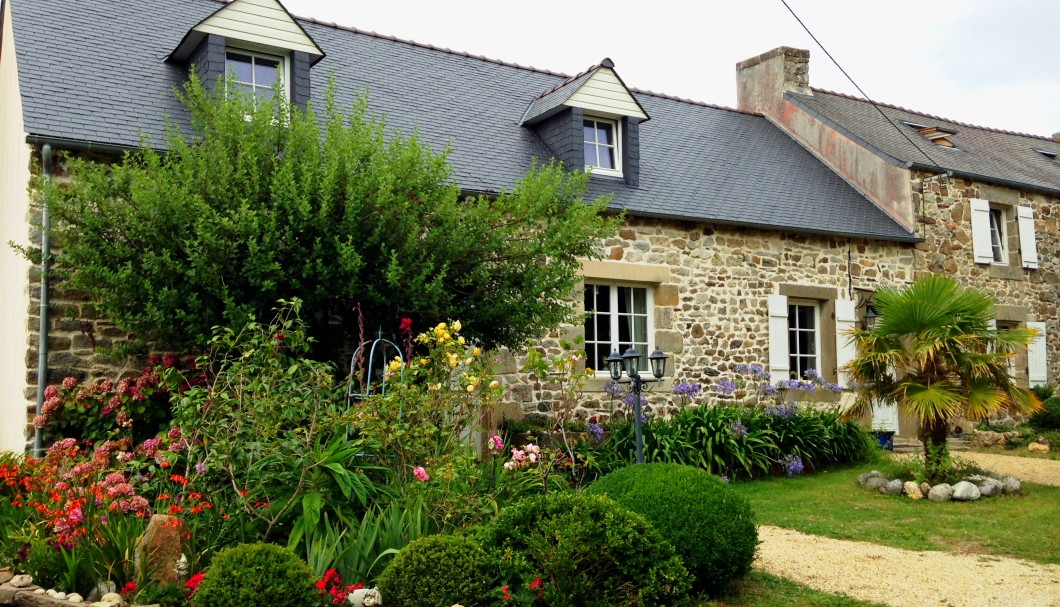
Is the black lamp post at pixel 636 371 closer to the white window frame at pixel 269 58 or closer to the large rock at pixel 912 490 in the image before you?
the large rock at pixel 912 490

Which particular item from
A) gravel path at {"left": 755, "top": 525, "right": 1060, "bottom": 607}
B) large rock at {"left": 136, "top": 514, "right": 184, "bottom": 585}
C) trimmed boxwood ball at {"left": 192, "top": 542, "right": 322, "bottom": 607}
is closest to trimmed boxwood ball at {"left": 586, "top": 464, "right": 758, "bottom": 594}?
gravel path at {"left": 755, "top": 525, "right": 1060, "bottom": 607}

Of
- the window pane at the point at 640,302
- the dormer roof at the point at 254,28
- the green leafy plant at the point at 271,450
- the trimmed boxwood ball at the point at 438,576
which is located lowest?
the trimmed boxwood ball at the point at 438,576

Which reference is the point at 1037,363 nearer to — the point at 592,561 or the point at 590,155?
the point at 590,155

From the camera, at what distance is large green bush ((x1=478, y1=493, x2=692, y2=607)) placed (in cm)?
471

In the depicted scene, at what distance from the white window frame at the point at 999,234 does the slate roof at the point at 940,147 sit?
21.0 inches

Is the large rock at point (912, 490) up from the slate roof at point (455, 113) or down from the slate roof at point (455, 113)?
down

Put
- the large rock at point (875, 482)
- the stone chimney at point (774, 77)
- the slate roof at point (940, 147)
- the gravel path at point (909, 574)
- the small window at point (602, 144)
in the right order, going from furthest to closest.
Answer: the stone chimney at point (774, 77), the slate roof at point (940, 147), the small window at point (602, 144), the large rock at point (875, 482), the gravel path at point (909, 574)

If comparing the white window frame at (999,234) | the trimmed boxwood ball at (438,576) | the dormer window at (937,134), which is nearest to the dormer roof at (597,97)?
the dormer window at (937,134)

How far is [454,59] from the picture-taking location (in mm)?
13578

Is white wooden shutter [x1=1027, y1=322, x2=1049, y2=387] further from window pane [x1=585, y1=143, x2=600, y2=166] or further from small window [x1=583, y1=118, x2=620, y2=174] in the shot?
window pane [x1=585, y1=143, x2=600, y2=166]

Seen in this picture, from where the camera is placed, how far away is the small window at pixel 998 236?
15055 millimetres

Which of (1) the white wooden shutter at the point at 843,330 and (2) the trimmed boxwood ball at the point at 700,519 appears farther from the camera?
(1) the white wooden shutter at the point at 843,330

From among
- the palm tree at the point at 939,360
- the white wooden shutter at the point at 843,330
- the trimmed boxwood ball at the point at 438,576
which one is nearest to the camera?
the trimmed boxwood ball at the point at 438,576

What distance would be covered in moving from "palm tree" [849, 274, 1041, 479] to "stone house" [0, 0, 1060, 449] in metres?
2.81
